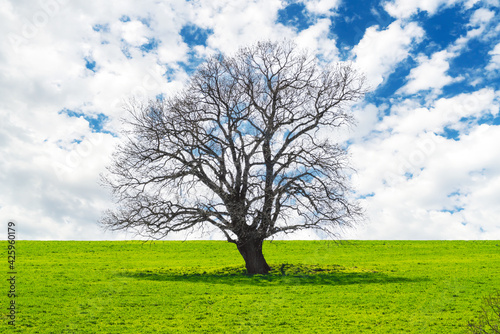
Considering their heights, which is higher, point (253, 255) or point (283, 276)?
point (253, 255)

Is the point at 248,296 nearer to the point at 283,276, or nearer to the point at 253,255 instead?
the point at 283,276

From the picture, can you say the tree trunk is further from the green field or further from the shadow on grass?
the green field

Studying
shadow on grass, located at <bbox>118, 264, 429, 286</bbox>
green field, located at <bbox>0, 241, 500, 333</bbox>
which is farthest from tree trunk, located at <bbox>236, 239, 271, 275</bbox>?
green field, located at <bbox>0, 241, 500, 333</bbox>

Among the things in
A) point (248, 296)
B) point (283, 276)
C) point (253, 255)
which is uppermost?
point (253, 255)

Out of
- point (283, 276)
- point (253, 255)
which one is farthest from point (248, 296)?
point (253, 255)

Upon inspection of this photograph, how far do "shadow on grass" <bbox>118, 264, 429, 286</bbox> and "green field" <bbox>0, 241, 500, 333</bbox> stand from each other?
6 cm

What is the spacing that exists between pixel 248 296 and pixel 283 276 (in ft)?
22.5

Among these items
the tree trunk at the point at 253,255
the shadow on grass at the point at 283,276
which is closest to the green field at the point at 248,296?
the shadow on grass at the point at 283,276

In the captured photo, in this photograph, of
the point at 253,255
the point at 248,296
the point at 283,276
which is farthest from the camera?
the point at 253,255

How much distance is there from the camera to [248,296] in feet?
68.2

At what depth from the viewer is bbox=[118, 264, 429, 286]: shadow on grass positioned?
2548 centimetres

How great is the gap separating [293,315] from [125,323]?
608cm

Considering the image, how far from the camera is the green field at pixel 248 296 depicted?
624 inches

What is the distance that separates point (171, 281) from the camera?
25.6 meters
